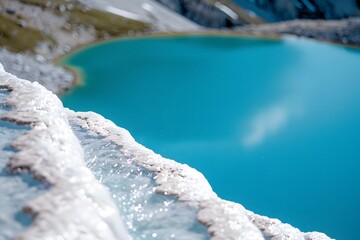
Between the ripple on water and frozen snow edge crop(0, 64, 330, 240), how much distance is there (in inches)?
10.8

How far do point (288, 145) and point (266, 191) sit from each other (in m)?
6.28

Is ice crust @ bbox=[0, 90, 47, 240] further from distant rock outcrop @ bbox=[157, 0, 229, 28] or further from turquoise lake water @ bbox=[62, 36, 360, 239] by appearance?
distant rock outcrop @ bbox=[157, 0, 229, 28]

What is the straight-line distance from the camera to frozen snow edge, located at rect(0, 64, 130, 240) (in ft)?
35.6

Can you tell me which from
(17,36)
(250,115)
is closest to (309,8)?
(17,36)

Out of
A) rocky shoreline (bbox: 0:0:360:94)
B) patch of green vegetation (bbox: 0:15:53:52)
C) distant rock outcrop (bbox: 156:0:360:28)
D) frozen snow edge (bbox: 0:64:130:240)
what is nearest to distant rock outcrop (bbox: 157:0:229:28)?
distant rock outcrop (bbox: 156:0:360:28)

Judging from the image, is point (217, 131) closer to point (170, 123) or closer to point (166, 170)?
point (170, 123)

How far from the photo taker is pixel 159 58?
51.2m

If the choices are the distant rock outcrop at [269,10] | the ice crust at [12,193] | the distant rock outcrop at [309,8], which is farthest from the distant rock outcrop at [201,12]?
the ice crust at [12,193]

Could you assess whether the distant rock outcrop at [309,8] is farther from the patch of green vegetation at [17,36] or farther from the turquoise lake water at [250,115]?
the patch of green vegetation at [17,36]

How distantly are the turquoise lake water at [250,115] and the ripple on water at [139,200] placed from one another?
8.84 meters

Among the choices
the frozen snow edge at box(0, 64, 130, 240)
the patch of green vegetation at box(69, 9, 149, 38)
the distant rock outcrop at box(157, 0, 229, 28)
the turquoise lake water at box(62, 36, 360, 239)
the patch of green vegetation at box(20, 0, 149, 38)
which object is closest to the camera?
the frozen snow edge at box(0, 64, 130, 240)

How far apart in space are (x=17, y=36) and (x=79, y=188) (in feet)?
143

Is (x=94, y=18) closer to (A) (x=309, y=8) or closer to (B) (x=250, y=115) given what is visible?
(B) (x=250, y=115)

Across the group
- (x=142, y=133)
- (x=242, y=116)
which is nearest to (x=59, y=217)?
(x=142, y=133)
